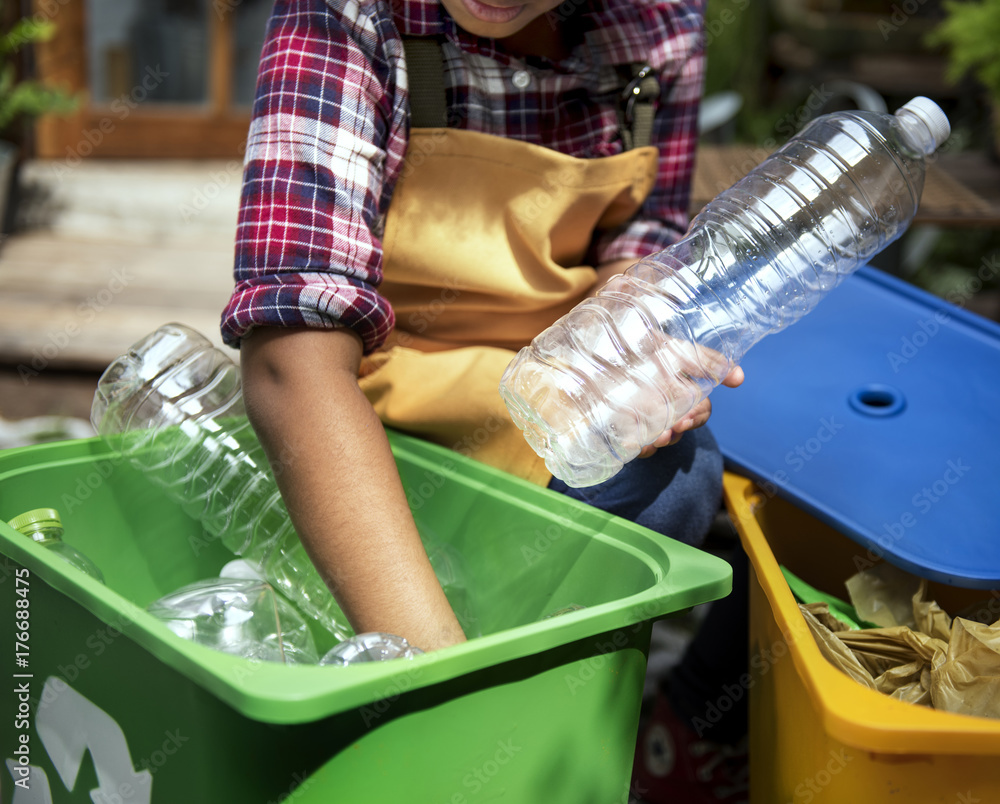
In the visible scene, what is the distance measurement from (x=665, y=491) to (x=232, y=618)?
0.58 m

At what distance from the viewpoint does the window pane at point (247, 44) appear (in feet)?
14.0

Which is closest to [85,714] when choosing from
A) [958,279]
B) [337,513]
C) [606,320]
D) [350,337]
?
[337,513]

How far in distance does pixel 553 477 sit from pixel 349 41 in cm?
63

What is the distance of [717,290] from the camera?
1.44 meters

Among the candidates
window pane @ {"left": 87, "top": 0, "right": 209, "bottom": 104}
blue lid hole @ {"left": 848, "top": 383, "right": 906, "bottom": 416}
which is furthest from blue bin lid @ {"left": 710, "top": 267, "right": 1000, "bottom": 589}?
window pane @ {"left": 87, "top": 0, "right": 209, "bottom": 104}

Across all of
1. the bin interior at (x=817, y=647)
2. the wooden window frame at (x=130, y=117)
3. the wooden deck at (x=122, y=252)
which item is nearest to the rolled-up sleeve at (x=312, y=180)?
the bin interior at (x=817, y=647)

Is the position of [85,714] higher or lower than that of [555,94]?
lower

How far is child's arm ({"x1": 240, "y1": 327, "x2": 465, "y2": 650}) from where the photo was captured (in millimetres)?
1038

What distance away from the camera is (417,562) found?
106 centimetres

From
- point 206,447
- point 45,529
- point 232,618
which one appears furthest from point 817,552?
point 45,529

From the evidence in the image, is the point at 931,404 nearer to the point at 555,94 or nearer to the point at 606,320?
the point at 606,320

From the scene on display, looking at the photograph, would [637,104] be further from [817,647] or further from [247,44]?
[247,44]

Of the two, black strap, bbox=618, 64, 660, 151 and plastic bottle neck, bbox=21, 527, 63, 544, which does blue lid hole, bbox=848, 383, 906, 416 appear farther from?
plastic bottle neck, bbox=21, 527, 63, 544

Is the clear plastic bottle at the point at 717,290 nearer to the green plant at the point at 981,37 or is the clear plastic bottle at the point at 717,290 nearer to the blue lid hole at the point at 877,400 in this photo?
the blue lid hole at the point at 877,400
